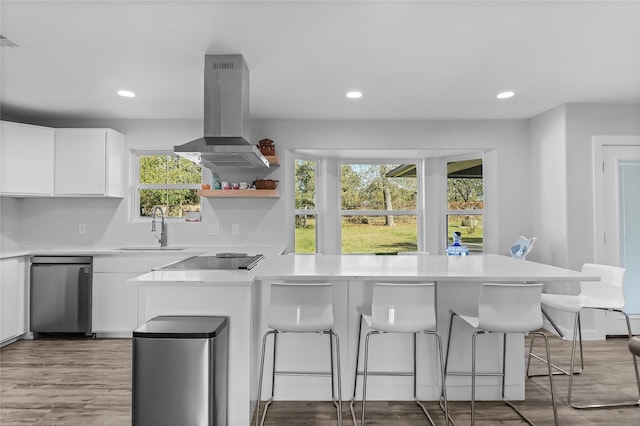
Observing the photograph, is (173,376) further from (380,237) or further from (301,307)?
(380,237)

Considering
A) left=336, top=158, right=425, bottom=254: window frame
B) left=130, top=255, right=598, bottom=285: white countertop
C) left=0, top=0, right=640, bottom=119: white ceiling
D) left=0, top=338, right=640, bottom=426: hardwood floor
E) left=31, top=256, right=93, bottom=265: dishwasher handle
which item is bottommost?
left=0, top=338, right=640, bottom=426: hardwood floor

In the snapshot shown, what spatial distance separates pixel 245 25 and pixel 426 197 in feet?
11.9

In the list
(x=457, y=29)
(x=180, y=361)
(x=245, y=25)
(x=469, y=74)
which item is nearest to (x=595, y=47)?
(x=469, y=74)

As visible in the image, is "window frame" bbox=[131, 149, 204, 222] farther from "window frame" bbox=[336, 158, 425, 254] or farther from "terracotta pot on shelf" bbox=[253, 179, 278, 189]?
"window frame" bbox=[336, 158, 425, 254]

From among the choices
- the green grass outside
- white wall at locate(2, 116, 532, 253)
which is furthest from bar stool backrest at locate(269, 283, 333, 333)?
the green grass outside

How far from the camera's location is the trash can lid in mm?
1906

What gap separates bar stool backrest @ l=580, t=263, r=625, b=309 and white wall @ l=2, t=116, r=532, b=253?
63.7 inches

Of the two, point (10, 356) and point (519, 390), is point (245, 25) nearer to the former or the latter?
point (519, 390)

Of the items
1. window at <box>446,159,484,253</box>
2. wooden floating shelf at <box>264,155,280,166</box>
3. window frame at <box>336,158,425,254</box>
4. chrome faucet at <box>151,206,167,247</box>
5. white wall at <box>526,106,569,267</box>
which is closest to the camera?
white wall at <box>526,106,569,267</box>

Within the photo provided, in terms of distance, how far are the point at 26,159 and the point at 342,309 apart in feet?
12.3

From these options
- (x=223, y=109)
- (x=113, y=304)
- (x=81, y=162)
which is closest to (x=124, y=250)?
(x=113, y=304)

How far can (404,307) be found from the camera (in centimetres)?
212

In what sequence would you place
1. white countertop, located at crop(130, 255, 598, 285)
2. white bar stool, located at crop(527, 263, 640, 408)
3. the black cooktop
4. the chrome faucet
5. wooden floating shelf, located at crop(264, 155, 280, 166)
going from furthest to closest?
the chrome faucet < wooden floating shelf, located at crop(264, 155, 280, 166) < white bar stool, located at crop(527, 263, 640, 408) < the black cooktop < white countertop, located at crop(130, 255, 598, 285)

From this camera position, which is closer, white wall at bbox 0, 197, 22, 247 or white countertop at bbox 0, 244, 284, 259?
white countertop at bbox 0, 244, 284, 259
